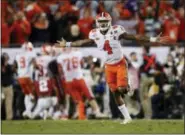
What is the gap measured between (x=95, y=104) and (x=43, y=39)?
2904mm

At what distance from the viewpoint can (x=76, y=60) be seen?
19.1 meters

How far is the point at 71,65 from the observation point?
19109 mm

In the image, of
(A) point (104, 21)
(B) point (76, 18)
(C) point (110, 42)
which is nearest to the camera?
(A) point (104, 21)

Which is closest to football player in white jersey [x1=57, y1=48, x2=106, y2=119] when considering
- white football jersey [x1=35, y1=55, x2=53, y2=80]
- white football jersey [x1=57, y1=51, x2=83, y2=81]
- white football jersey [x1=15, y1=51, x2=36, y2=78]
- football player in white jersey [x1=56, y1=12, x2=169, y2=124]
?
white football jersey [x1=57, y1=51, x2=83, y2=81]

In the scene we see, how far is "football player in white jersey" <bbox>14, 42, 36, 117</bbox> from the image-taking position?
769 inches

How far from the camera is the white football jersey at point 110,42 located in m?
14.8

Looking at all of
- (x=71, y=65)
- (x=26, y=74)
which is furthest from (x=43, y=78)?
(x=71, y=65)

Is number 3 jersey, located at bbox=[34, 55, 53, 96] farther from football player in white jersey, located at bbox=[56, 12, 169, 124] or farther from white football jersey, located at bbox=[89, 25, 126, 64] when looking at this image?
white football jersey, located at bbox=[89, 25, 126, 64]

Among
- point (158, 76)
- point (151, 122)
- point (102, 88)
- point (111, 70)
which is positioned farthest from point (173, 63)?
point (111, 70)

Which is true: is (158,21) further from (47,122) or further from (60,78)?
(47,122)

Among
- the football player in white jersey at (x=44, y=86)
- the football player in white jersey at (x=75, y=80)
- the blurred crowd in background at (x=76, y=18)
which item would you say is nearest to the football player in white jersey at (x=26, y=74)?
the football player in white jersey at (x=44, y=86)

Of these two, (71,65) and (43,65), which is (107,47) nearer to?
(71,65)

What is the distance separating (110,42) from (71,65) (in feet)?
14.2

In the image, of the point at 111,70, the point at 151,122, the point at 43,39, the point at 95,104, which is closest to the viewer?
the point at 111,70
